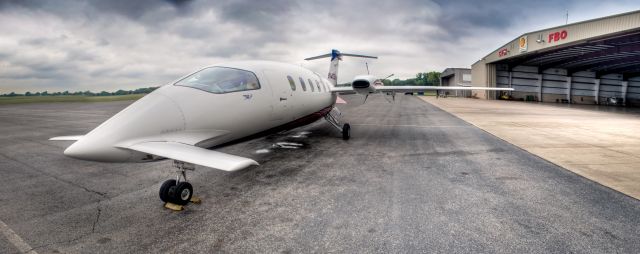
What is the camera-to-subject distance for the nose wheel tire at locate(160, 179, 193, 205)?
15.5 feet

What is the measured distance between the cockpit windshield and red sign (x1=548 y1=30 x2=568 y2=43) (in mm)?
31722

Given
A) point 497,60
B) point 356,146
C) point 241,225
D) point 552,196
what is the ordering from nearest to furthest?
point 241,225, point 552,196, point 356,146, point 497,60

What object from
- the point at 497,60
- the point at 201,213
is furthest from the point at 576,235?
the point at 497,60

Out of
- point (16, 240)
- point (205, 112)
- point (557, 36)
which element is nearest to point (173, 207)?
point (205, 112)

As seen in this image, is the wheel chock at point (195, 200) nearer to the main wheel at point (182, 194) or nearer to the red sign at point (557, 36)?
the main wheel at point (182, 194)

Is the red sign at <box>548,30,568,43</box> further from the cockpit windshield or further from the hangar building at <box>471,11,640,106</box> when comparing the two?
the cockpit windshield

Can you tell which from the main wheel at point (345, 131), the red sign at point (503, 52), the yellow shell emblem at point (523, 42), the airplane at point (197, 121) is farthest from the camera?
the red sign at point (503, 52)

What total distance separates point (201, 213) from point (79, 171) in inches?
177

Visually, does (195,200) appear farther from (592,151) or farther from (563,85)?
(563,85)

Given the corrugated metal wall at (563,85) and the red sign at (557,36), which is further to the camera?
the corrugated metal wall at (563,85)

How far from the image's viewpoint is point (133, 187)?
5836 mm

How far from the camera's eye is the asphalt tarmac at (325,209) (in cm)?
364

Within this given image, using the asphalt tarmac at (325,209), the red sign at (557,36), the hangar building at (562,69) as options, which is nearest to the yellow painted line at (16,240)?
the asphalt tarmac at (325,209)

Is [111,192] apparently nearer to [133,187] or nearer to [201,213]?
[133,187]
